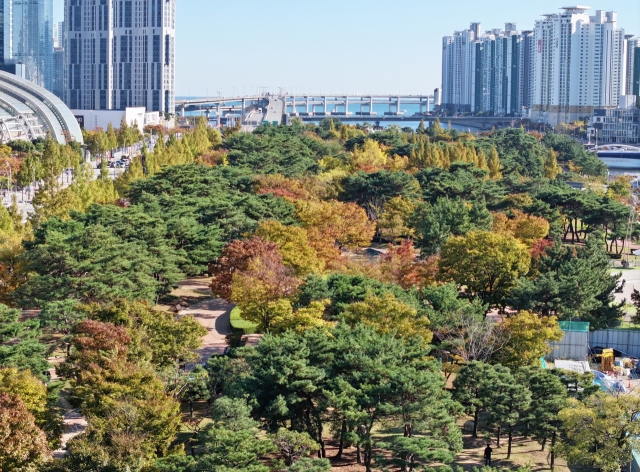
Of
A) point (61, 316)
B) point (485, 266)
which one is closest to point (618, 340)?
point (485, 266)

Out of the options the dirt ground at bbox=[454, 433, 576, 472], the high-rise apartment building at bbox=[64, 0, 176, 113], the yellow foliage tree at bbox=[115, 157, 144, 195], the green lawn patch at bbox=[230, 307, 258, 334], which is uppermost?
the high-rise apartment building at bbox=[64, 0, 176, 113]

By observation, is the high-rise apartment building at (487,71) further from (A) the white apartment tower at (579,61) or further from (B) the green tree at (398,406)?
(B) the green tree at (398,406)

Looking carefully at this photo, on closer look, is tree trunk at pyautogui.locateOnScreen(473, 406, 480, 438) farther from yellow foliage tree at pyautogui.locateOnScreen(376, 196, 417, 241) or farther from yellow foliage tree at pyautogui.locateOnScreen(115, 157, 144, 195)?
yellow foliage tree at pyautogui.locateOnScreen(115, 157, 144, 195)

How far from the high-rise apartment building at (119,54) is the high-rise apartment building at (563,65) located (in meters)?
49.1

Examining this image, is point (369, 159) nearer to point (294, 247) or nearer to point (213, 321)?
point (294, 247)

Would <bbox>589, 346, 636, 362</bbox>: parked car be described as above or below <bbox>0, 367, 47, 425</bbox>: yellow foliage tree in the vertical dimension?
below

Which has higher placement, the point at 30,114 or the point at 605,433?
the point at 30,114

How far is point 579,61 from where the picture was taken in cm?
13050

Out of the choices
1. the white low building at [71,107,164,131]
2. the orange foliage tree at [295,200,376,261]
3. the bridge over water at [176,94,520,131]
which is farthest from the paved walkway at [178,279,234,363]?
the bridge over water at [176,94,520,131]

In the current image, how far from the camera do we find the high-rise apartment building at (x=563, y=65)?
129 m

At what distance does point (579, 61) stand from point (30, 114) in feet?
253

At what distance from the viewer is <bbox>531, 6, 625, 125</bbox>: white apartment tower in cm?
12862

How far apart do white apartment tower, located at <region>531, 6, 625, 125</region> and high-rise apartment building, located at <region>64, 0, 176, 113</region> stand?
48915 millimetres

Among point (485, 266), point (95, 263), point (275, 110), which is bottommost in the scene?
point (485, 266)
